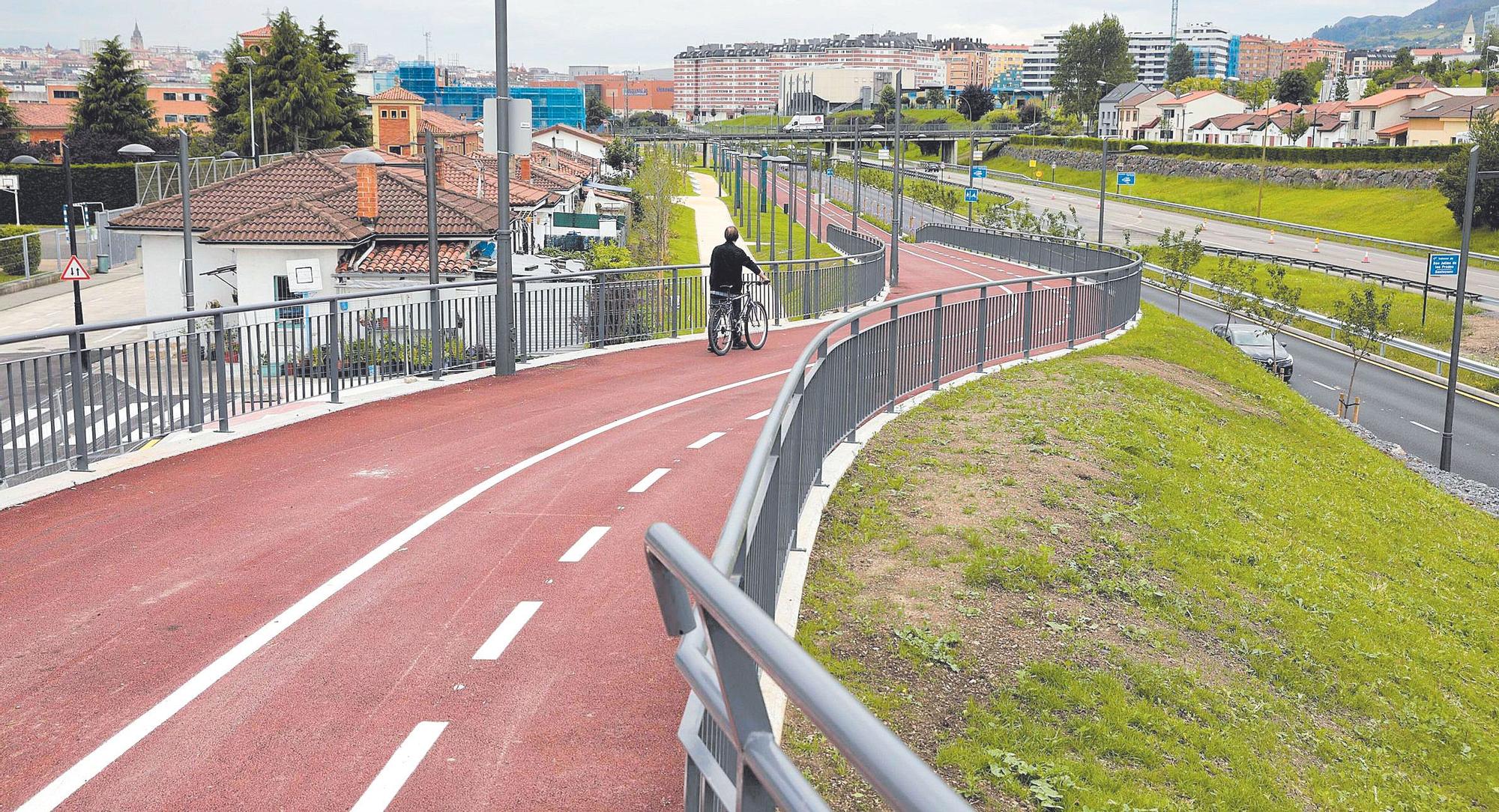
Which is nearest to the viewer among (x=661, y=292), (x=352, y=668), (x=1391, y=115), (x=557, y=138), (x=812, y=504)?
(x=352, y=668)

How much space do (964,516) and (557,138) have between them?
111m

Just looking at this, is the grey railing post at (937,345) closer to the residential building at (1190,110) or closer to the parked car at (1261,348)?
the parked car at (1261,348)

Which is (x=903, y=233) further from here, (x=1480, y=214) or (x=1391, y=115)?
(x=1391, y=115)

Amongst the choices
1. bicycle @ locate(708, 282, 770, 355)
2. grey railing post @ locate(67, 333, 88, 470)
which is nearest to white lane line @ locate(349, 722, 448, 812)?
grey railing post @ locate(67, 333, 88, 470)

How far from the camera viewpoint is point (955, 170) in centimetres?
14412

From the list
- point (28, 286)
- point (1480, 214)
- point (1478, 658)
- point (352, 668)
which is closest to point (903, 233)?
point (1480, 214)

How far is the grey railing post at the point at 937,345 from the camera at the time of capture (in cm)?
1512

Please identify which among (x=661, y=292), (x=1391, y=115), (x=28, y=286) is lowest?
(x=28, y=286)

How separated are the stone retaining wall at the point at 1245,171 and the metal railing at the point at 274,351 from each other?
83.9 meters

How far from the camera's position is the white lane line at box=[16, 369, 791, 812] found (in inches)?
190

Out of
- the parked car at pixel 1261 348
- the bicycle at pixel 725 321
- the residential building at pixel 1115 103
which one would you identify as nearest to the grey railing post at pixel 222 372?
the bicycle at pixel 725 321

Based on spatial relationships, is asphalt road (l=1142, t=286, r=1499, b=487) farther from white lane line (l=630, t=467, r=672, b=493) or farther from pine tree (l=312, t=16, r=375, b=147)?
pine tree (l=312, t=16, r=375, b=147)

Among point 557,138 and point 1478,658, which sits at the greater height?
point 557,138

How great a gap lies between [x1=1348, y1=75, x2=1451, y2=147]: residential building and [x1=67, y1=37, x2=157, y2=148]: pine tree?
107m
